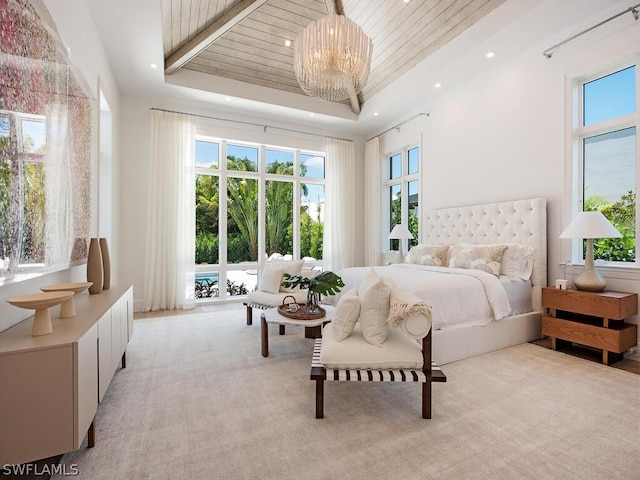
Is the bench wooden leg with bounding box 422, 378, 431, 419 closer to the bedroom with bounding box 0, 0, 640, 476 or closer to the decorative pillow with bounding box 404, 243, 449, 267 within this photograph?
the bedroom with bounding box 0, 0, 640, 476

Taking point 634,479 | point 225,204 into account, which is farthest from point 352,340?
point 225,204

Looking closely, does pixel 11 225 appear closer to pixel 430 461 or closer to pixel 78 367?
pixel 78 367

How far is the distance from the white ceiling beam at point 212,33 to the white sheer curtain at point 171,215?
91cm

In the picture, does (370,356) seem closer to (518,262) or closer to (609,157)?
(518,262)

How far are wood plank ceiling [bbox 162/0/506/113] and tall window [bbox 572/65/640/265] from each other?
55.2 inches

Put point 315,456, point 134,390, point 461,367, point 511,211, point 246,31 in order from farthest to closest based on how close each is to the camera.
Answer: point 246,31 → point 511,211 → point 461,367 → point 134,390 → point 315,456

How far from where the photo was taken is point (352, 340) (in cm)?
210

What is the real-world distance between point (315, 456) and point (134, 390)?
4.90 ft

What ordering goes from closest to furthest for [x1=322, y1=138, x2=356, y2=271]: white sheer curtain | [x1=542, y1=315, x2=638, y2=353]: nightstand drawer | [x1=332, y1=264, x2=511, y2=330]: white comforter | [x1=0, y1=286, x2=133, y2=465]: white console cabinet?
[x1=0, y1=286, x2=133, y2=465]: white console cabinet → [x1=542, y1=315, x2=638, y2=353]: nightstand drawer → [x1=332, y1=264, x2=511, y2=330]: white comforter → [x1=322, y1=138, x2=356, y2=271]: white sheer curtain

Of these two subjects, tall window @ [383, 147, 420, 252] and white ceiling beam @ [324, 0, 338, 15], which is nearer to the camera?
white ceiling beam @ [324, 0, 338, 15]

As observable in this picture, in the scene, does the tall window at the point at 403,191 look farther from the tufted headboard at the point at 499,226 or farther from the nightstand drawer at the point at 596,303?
the nightstand drawer at the point at 596,303

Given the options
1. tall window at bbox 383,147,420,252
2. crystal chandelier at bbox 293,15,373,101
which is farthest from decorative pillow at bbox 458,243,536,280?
crystal chandelier at bbox 293,15,373,101

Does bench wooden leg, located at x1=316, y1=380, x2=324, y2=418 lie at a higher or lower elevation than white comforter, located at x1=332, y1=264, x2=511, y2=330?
lower

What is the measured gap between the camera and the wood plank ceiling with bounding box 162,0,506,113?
11.9 feet
